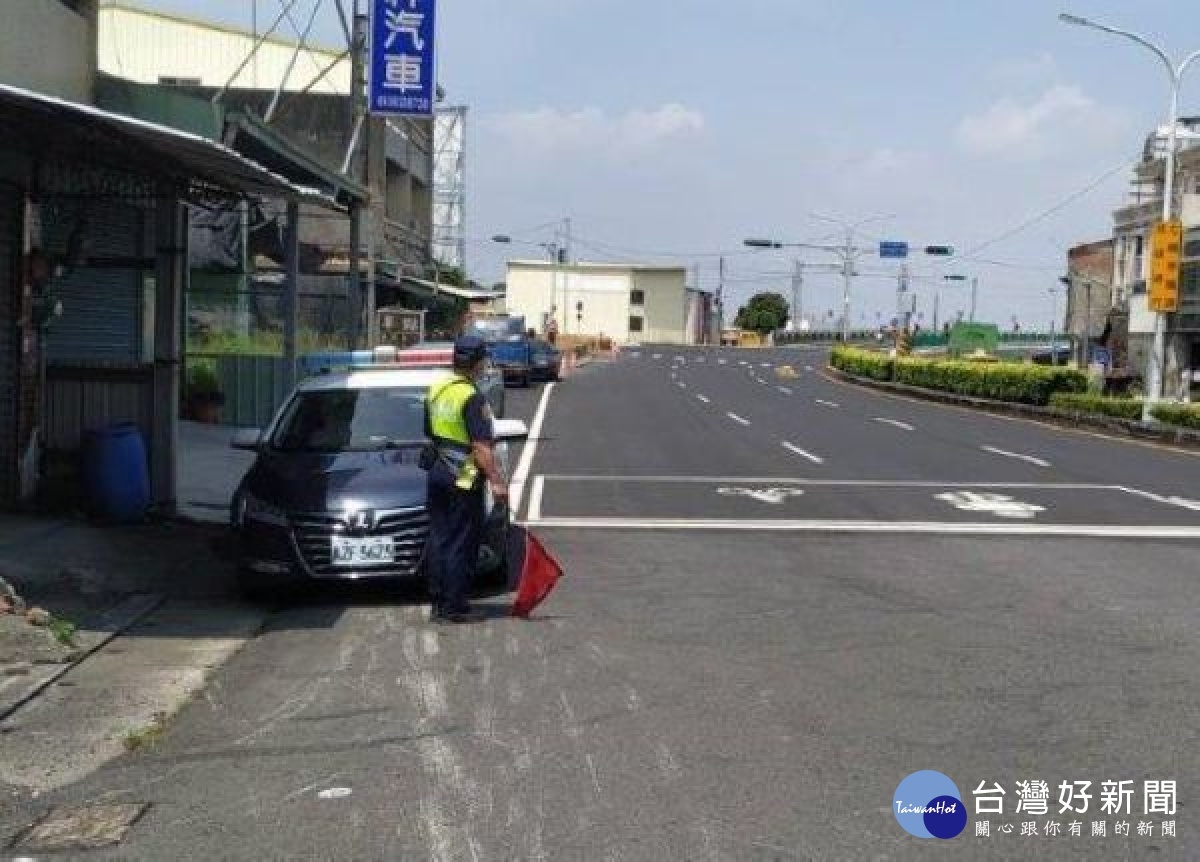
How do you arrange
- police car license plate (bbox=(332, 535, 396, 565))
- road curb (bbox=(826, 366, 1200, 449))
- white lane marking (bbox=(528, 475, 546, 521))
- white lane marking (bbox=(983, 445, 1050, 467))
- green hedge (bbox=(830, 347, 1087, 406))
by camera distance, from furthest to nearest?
1. green hedge (bbox=(830, 347, 1087, 406))
2. road curb (bbox=(826, 366, 1200, 449))
3. white lane marking (bbox=(983, 445, 1050, 467))
4. white lane marking (bbox=(528, 475, 546, 521))
5. police car license plate (bbox=(332, 535, 396, 565))

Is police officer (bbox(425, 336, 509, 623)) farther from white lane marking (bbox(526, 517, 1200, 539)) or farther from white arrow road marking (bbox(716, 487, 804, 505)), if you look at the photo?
white arrow road marking (bbox(716, 487, 804, 505))

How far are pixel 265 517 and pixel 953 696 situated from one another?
4.71 metres

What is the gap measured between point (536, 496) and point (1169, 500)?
7270 mm

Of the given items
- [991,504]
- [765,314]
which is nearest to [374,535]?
[991,504]

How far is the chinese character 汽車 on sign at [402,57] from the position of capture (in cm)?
2139

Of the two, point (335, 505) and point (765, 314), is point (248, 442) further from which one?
point (765, 314)

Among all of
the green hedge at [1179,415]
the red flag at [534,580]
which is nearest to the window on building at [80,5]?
the red flag at [534,580]

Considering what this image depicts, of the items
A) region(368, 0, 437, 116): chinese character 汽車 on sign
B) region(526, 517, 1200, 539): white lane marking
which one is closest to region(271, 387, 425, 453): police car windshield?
region(526, 517, 1200, 539): white lane marking

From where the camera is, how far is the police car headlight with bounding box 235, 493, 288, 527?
9328 millimetres

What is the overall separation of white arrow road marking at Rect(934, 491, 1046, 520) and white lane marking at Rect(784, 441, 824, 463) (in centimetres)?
448

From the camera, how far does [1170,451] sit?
25.0 meters

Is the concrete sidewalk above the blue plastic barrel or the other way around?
the other way around

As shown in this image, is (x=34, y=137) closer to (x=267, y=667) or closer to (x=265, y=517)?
(x=265, y=517)

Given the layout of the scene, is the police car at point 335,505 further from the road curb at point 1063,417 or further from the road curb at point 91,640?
the road curb at point 1063,417
